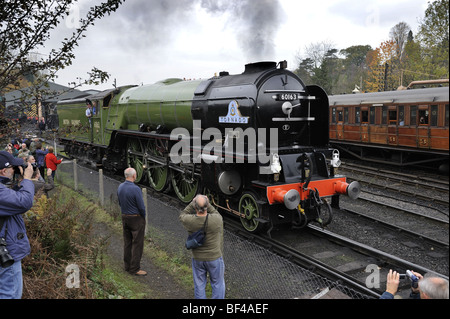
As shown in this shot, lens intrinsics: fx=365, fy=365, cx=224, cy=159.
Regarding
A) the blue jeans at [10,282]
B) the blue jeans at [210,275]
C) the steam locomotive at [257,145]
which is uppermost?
the steam locomotive at [257,145]

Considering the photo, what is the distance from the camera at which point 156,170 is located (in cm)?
1155

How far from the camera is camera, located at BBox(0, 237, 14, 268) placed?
346 cm

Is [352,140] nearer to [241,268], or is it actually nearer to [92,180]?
[92,180]

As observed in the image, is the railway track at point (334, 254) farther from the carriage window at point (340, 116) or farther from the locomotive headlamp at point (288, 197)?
the carriage window at point (340, 116)

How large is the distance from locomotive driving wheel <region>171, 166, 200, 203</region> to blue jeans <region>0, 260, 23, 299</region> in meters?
5.52

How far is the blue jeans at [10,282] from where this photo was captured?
11.7 ft

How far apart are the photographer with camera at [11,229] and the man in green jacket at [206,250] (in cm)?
176

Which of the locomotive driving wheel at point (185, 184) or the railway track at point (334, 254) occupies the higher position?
the locomotive driving wheel at point (185, 184)

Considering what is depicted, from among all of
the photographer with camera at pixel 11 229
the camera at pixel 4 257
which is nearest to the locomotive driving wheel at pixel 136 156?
the photographer with camera at pixel 11 229

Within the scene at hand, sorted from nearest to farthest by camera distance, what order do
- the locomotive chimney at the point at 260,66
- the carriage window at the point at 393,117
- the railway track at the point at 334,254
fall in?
the railway track at the point at 334,254 → the locomotive chimney at the point at 260,66 → the carriage window at the point at 393,117

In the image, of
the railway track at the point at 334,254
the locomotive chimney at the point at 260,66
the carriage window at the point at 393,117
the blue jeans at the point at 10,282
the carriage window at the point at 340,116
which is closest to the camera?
the blue jeans at the point at 10,282

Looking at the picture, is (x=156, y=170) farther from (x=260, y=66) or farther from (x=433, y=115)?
(x=433, y=115)
